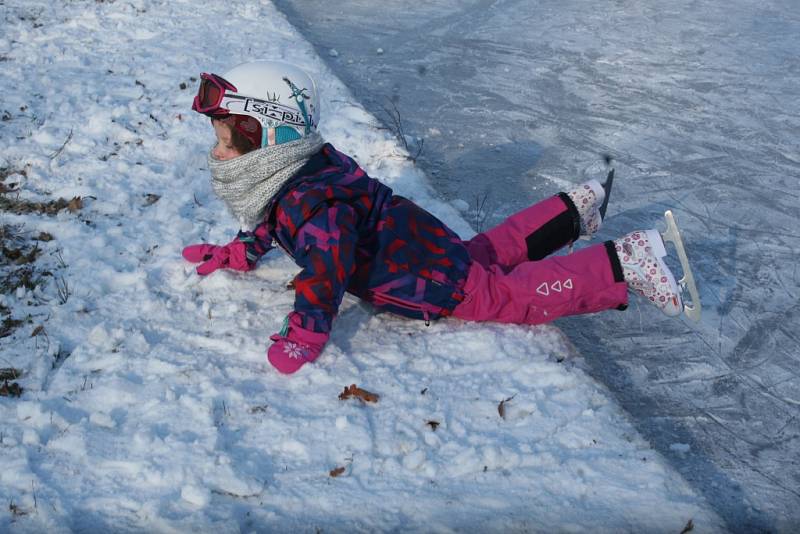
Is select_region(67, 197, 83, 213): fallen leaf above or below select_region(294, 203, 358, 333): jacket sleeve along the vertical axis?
below

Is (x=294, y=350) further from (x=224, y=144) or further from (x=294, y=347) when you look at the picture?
(x=224, y=144)

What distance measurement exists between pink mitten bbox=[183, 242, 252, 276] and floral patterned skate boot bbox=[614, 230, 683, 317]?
68.0 inches

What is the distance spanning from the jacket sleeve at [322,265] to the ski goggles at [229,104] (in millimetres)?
446

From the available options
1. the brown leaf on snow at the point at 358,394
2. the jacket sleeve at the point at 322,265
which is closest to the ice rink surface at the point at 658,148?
the brown leaf on snow at the point at 358,394

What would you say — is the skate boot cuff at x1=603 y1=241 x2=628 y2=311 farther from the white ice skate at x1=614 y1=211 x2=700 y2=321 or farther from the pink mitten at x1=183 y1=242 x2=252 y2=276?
the pink mitten at x1=183 y1=242 x2=252 y2=276

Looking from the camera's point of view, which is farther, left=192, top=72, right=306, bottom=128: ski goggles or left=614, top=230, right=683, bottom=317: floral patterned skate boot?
left=614, top=230, right=683, bottom=317: floral patterned skate boot

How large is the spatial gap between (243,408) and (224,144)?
43.6 inches

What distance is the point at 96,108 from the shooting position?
555 centimetres

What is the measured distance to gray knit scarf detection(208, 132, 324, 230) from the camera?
3232 millimetres

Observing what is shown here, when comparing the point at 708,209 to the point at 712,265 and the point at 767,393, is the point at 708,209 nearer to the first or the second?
the point at 712,265

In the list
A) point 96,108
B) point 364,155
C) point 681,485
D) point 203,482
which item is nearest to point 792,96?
point 364,155

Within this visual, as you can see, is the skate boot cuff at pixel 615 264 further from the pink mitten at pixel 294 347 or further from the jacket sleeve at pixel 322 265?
the pink mitten at pixel 294 347

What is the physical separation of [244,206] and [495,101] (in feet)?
11.6

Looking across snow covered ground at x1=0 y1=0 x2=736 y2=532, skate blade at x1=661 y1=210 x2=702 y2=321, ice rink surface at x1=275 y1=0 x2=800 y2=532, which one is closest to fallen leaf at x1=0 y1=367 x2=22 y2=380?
snow covered ground at x1=0 y1=0 x2=736 y2=532
